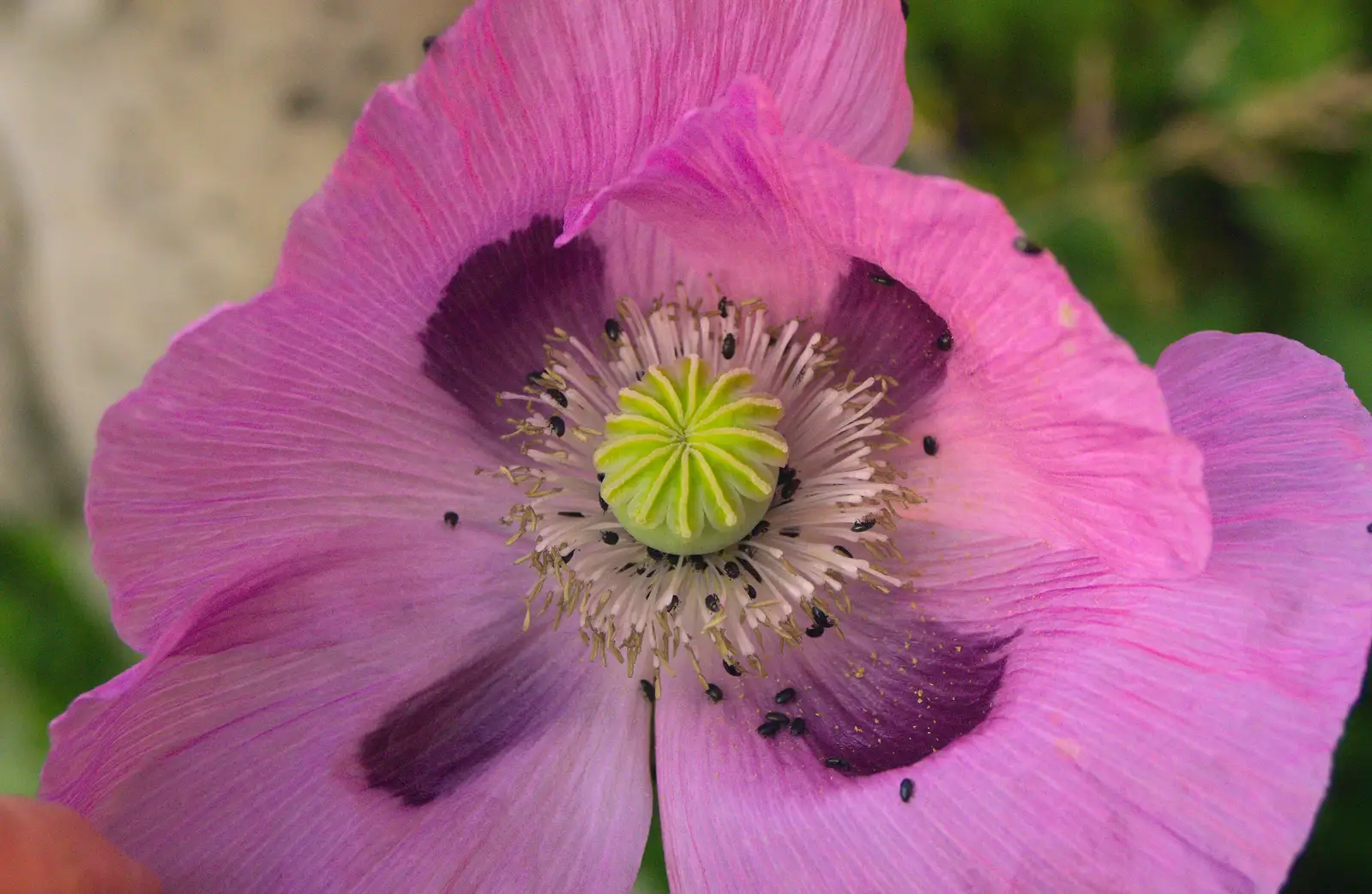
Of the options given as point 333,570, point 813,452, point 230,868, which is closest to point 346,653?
point 333,570

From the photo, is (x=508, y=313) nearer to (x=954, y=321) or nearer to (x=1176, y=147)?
(x=954, y=321)

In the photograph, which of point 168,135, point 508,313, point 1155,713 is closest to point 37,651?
point 168,135

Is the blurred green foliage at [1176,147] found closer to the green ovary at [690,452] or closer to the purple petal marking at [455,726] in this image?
the green ovary at [690,452]

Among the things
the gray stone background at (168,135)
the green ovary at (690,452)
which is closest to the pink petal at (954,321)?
the green ovary at (690,452)

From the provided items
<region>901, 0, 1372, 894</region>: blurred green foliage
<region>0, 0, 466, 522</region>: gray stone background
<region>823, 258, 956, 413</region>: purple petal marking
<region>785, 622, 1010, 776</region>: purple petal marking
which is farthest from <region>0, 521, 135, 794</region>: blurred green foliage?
<region>901, 0, 1372, 894</region>: blurred green foliage

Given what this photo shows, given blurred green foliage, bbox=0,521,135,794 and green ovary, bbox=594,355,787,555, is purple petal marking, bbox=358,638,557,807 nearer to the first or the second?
green ovary, bbox=594,355,787,555

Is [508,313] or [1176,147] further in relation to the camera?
[1176,147]

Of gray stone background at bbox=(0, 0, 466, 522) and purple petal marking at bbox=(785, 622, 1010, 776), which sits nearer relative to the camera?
purple petal marking at bbox=(785, 622, 1010, 776)
